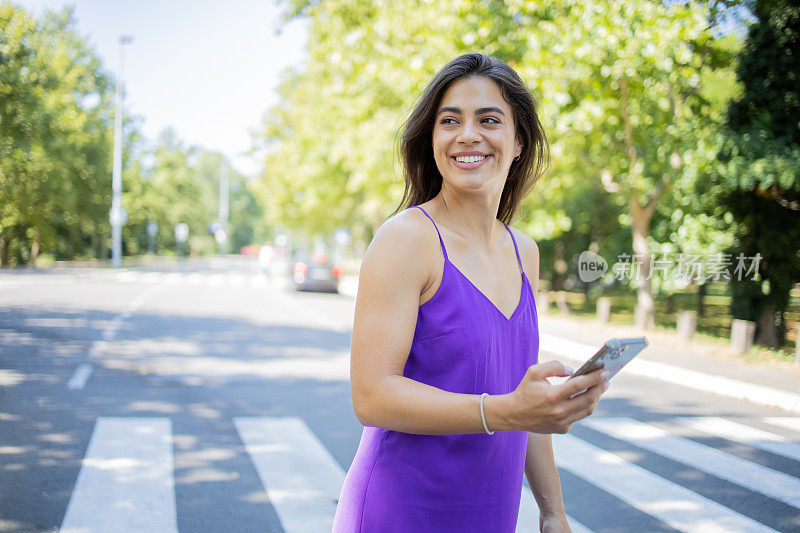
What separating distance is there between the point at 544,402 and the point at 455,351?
0.86 ft

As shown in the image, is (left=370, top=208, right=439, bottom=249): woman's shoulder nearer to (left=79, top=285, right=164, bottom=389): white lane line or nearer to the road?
the road

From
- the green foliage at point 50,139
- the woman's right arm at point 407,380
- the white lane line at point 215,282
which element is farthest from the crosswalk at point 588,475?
the white lane line at point 215,282

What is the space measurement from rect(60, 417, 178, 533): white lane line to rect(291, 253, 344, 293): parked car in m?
20.1

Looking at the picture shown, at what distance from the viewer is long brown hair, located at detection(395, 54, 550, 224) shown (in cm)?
170

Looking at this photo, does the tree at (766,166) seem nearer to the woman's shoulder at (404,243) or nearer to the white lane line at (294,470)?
the white lane line at (294,470)

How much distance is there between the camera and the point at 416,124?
179 centimetres

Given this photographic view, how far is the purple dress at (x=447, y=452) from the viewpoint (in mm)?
1507

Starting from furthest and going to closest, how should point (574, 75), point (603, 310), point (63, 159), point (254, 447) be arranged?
point (63, 159) < point (603, 310) < point (574, 75) < point (254, 447)

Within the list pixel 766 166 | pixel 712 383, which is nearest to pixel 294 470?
pixel 712 383

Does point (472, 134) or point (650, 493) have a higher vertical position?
point (472, 134)

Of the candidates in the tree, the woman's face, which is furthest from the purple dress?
the tree

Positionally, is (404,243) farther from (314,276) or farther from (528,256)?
(314,276)

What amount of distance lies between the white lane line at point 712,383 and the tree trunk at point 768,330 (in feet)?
13.2

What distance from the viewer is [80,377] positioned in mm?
8406
